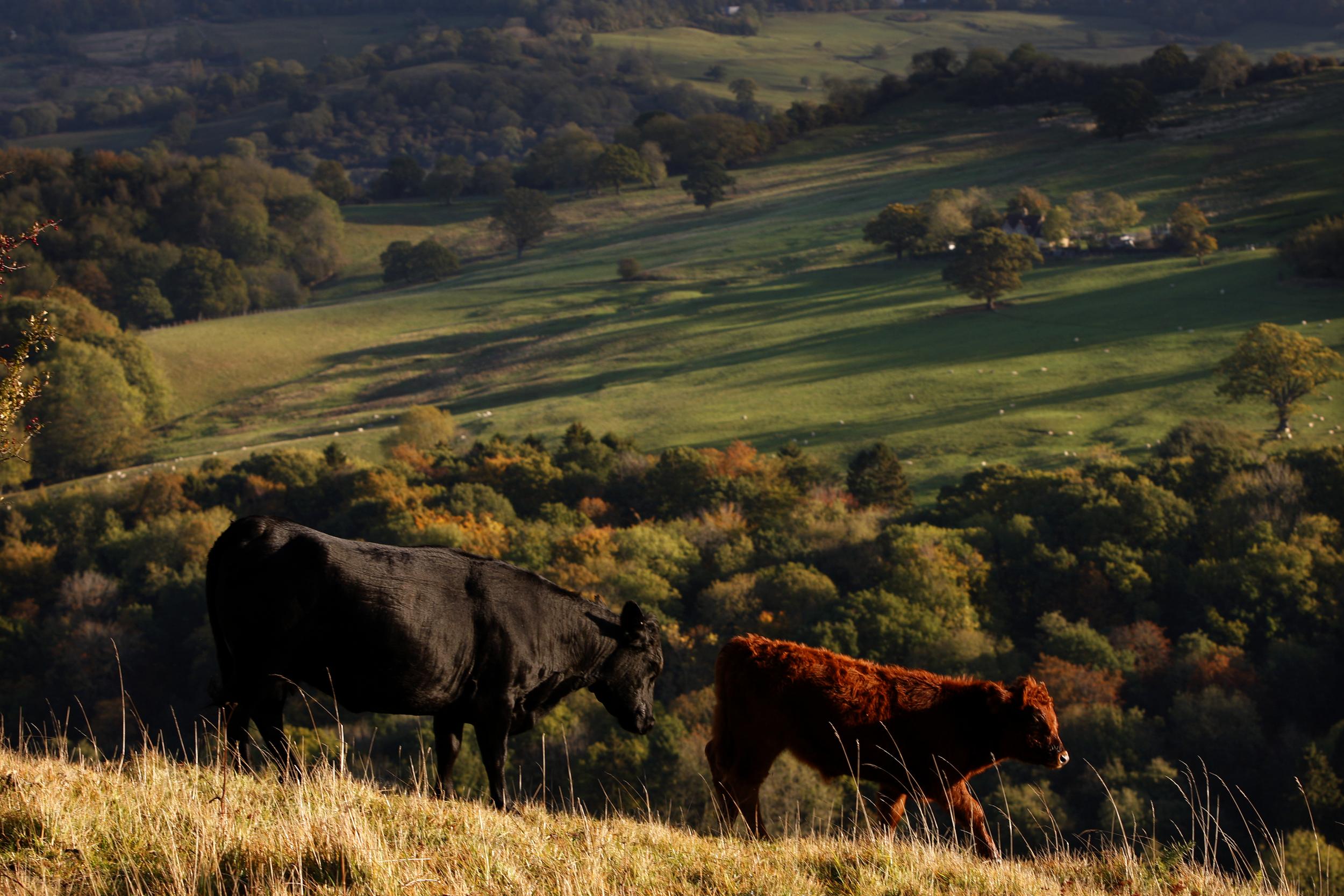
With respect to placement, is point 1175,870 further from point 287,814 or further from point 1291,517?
point 1291,517

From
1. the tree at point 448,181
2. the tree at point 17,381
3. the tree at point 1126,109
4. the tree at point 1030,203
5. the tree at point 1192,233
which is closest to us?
the tree at point 17,381

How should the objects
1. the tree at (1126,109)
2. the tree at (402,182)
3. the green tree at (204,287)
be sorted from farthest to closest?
the tree at (402,182) < the green tree at (204,287) < the tree at (1126,109)

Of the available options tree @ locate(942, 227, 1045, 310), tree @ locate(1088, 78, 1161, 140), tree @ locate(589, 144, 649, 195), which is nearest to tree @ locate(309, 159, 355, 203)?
tree @ locate(589, 144, 649, 195)

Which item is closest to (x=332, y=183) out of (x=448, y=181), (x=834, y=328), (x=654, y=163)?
(x=448, y=181)

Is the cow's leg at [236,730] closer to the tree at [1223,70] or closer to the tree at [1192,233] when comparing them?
the tree at [1192,233]

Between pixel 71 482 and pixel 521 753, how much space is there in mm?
52346

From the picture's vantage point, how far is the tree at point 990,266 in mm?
85625

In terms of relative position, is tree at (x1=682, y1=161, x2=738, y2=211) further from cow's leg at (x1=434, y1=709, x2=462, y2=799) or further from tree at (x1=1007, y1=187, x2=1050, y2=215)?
cow's leg at (x1=434, y1=709, x2=462, y2=799)

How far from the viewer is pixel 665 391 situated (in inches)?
3054

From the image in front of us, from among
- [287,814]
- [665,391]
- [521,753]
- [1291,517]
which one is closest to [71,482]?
[665,391]

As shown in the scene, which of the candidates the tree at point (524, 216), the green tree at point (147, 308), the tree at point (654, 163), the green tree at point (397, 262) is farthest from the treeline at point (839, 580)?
the tree at point (654, 163)

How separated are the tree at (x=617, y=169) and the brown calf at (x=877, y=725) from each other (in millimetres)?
151839

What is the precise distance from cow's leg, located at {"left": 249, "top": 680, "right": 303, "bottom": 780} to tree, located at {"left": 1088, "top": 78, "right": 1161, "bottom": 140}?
135263 millimetres

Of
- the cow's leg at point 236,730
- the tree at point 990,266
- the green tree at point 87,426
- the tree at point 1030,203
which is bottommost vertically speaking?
Result: the green tree at point 87,426
